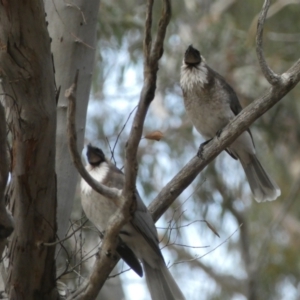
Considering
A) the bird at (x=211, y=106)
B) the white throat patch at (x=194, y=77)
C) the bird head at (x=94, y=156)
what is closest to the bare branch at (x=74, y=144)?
the bird head at (x=94, y=156)

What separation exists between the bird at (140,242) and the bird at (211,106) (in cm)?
112

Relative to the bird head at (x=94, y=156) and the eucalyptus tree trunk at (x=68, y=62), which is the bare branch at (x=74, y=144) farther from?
the bird head at (x=94, y=156)

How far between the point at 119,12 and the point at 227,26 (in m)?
1.33

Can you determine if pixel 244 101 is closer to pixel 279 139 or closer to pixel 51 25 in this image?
pixel 279 139

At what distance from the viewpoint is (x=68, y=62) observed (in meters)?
3.52

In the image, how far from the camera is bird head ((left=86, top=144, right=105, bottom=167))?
371 centimetres

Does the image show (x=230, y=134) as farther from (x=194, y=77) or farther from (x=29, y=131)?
(x=194, y=77)

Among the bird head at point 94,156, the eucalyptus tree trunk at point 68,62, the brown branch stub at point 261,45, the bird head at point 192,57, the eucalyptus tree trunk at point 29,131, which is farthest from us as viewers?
the bird head at point 192,57

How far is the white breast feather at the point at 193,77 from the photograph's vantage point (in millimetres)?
4484

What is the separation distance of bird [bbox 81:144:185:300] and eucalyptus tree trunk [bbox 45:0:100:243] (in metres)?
0.11

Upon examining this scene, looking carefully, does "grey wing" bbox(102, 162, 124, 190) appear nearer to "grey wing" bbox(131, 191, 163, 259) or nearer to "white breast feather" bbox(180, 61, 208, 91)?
"grey wing" bbox(131, 191, 163, 259)

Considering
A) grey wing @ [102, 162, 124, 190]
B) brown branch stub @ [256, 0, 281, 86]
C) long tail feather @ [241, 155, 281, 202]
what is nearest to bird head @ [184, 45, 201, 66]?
long tail feather @ [241, 155, 281, 202]

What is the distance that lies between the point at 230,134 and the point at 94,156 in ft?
2.64

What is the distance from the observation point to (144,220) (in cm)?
315
